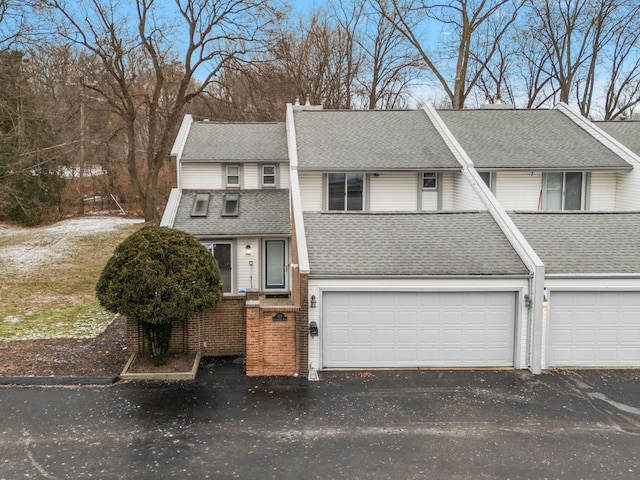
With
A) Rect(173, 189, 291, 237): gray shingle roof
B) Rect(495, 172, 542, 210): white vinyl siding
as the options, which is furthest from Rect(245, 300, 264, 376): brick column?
Rect(495, 172, 542, 210): white vinyl siding

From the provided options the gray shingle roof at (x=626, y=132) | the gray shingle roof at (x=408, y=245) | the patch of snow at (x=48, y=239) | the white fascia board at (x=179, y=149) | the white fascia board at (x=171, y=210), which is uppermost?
the gray shingle roof at (x=626, y=132)

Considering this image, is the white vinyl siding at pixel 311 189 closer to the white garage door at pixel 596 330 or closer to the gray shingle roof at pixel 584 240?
the gray shingle roof at pixel 584 240

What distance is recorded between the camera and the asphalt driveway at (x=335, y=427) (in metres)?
8.27

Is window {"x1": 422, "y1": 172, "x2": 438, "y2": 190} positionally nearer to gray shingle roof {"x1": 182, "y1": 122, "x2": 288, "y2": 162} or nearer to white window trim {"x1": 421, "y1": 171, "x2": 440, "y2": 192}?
white window trim {"x1": 421, "y1": 171, "x2": 440, "y2": 192}

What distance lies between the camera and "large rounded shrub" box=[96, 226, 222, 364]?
11.6m

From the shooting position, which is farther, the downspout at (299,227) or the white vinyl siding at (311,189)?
the white vinyl siding at (311,189)

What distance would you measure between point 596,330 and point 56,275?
20529 millimetres

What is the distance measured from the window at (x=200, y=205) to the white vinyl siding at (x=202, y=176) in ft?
1.96

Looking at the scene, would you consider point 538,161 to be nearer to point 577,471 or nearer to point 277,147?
point 277,147

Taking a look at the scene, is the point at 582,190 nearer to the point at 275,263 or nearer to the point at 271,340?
the point at 275,263

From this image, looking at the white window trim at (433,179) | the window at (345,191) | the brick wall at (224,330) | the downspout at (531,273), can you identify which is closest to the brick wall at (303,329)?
the brick wall at (224,330)

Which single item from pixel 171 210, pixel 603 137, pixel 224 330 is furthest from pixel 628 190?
pixel 171 210

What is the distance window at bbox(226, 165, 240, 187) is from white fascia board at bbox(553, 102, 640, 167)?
13805 millimetres

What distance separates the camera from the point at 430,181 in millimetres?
18500
